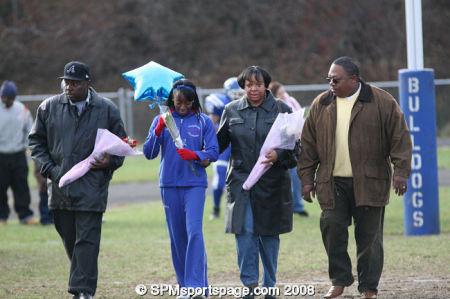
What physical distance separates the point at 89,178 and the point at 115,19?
31.0 metres

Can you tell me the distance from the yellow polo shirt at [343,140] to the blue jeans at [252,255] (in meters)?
0.87

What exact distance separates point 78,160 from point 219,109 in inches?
178

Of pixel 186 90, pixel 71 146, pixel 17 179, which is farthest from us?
pixel 17 179

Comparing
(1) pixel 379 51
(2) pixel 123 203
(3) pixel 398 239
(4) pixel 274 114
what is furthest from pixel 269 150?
(1) pixel 379 51

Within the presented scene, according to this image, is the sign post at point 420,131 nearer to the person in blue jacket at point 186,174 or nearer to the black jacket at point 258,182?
the black jacket at point 258,182

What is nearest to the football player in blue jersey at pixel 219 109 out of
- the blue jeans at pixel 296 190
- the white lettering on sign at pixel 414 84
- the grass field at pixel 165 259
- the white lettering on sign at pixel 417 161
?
the grass field at pixel 165 259

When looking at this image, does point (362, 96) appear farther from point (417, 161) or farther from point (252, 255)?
point (417, 161)

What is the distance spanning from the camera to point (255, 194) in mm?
7348

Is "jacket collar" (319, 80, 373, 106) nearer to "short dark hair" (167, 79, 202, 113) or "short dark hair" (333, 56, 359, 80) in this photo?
"short dark hair" (333, 56, 359, 80)

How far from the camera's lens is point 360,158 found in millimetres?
7078

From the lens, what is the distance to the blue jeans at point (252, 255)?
7.27m

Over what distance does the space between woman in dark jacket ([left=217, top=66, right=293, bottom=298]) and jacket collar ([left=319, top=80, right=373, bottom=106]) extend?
0.46 m

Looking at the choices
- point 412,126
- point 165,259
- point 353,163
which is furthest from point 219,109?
point 353,163

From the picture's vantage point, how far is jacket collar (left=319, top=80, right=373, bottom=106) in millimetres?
7121
